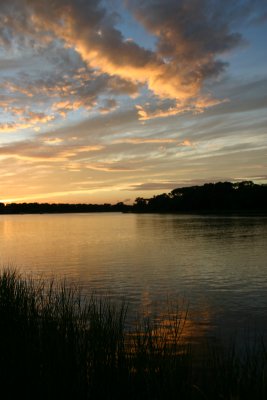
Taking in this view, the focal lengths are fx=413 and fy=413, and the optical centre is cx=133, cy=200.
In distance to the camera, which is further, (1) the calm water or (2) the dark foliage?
(2) the dark foliage

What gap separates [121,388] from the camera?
295 inches

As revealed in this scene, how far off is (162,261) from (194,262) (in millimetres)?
2671

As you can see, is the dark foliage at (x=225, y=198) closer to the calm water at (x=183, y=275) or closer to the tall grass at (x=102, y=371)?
the calm water at (x=183, y=275)

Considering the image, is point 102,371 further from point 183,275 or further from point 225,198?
point 225,198

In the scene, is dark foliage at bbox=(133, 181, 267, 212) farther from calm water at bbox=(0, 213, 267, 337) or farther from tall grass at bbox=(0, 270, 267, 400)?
tall grass at bbox=(0, 270, 267, 400)

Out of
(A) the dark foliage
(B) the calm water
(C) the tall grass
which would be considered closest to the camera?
(C) the tall grass

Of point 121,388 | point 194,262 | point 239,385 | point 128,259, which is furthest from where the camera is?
point 128,259

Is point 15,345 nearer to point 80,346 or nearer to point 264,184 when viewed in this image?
point 80,346

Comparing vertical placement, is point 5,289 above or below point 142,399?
above

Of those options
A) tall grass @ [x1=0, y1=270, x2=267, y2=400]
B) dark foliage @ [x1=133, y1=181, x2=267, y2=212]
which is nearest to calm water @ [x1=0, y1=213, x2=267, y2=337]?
tall grass @ [x1=0, y1=270, x2=267, y2=400]

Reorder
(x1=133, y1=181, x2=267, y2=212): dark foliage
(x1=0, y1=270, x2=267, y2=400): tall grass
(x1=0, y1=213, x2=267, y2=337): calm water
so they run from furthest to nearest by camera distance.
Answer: (x1=133, y1=181, x2=267, y2=212): dark foliage < (x1=0, y1=213, x2=267, y2=337): calm water < (x1=0, y1=270, x2=267, y2=400): tall grass

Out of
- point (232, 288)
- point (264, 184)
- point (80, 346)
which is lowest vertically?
point (232, 288)

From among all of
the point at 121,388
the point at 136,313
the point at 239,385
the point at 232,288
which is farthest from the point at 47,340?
the point at 232,288

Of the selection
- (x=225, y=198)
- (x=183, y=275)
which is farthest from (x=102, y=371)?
(x=225, y=198)
